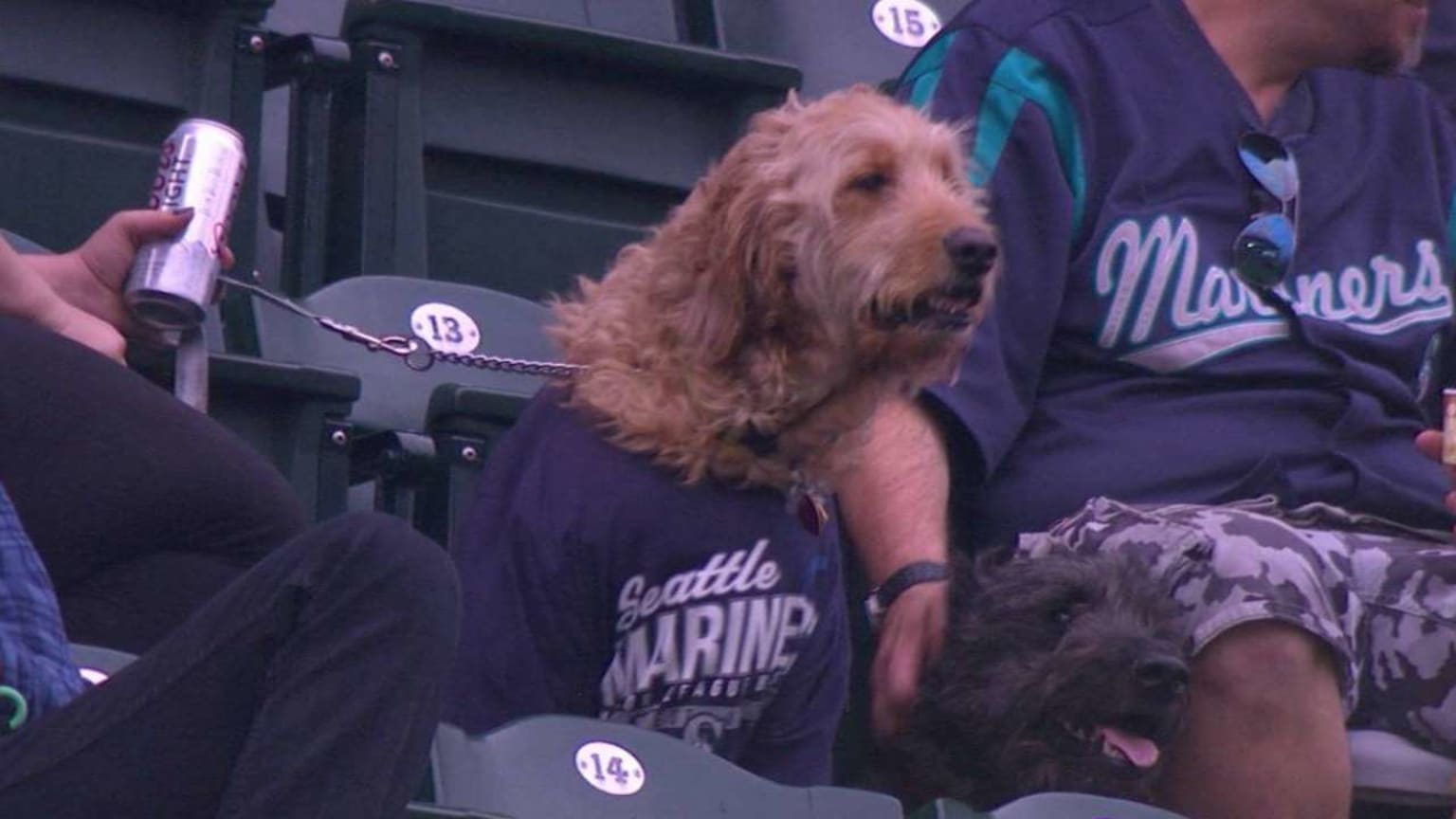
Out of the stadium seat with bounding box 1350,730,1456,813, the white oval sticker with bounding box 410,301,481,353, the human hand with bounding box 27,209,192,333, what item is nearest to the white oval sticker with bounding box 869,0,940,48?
the white oval sticker with bounding box 410,301,481,353

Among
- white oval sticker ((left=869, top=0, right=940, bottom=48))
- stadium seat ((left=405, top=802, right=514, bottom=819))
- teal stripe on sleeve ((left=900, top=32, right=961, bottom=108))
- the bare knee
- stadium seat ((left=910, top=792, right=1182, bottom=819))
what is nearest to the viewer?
stadium seat ((left=405, top=802, right=514, bottom=819))

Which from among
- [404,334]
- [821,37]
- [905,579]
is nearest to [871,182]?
[905,579]

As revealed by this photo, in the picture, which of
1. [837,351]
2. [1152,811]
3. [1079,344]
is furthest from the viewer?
[1079,344]

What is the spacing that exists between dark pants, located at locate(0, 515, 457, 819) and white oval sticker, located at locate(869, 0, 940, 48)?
9.30 ft

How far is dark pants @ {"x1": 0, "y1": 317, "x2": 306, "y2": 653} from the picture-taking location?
8.27ft

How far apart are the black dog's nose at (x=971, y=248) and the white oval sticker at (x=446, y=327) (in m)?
0.80

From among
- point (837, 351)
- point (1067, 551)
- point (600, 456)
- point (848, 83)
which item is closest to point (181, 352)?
point (600, 456)

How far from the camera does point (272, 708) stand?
6.66 feet

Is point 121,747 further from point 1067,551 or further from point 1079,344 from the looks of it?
point 1079,344

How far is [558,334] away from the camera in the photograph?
3391 mm

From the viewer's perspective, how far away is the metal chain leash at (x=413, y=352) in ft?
11.1

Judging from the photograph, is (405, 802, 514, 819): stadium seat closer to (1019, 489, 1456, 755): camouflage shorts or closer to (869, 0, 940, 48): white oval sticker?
(1019, 489, 1456, 755): camouflage shorts

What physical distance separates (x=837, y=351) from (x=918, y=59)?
61cm

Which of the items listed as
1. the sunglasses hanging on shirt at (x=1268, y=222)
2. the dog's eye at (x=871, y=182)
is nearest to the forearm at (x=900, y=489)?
the dog's eye at (x=871, y=182)
